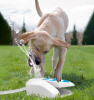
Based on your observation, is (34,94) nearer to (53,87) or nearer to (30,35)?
(53,87)

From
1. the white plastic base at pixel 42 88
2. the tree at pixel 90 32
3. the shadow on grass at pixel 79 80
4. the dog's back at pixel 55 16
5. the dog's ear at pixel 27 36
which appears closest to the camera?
the white plastic base at pixel 42 88

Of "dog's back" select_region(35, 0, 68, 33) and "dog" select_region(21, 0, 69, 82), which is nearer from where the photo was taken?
"dog" select_region(21, 0, 69, 82)

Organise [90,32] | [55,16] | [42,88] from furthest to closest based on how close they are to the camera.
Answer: [90,32] < [55,16] < [42,88]

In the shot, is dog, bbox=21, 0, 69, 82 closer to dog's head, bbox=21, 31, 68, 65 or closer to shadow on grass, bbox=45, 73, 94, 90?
dog's head, bbox=21, 31, 68, 65

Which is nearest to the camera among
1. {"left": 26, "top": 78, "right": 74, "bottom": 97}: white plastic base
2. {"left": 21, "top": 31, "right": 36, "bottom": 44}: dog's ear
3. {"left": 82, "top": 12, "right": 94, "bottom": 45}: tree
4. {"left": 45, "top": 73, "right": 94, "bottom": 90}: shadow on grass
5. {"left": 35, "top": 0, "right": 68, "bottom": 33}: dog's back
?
{"left": 26, "top": 78, "right": 74, "bottom": 97}: white plastic base

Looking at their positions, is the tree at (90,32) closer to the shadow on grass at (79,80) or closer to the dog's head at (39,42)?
the shadow on grass at (79,80)

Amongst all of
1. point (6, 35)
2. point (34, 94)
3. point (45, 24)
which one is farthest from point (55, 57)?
point (6, 35)

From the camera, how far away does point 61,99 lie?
6.30 feet

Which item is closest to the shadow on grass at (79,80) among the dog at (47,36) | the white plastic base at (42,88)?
the dog at (47,36)

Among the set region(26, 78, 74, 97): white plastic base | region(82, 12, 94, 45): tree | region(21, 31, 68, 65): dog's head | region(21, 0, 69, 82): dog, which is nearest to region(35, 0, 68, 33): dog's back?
region(21, 0, 69, 82): dog

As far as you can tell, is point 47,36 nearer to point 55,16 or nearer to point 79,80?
point 55,16

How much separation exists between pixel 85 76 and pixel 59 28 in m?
0.86

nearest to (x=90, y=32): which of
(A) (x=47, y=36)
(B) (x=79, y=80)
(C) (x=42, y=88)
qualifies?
(B) (x=79, y=80)

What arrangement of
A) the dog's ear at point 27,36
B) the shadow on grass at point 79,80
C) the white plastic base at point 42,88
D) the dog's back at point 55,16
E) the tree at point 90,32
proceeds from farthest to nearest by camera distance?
the tree at point 90,32 < the dog's back at point 55,16 < the shadow on grass at point 79,80 < the dog's ear at point 27,36 < the white plastic base at point 42,88
